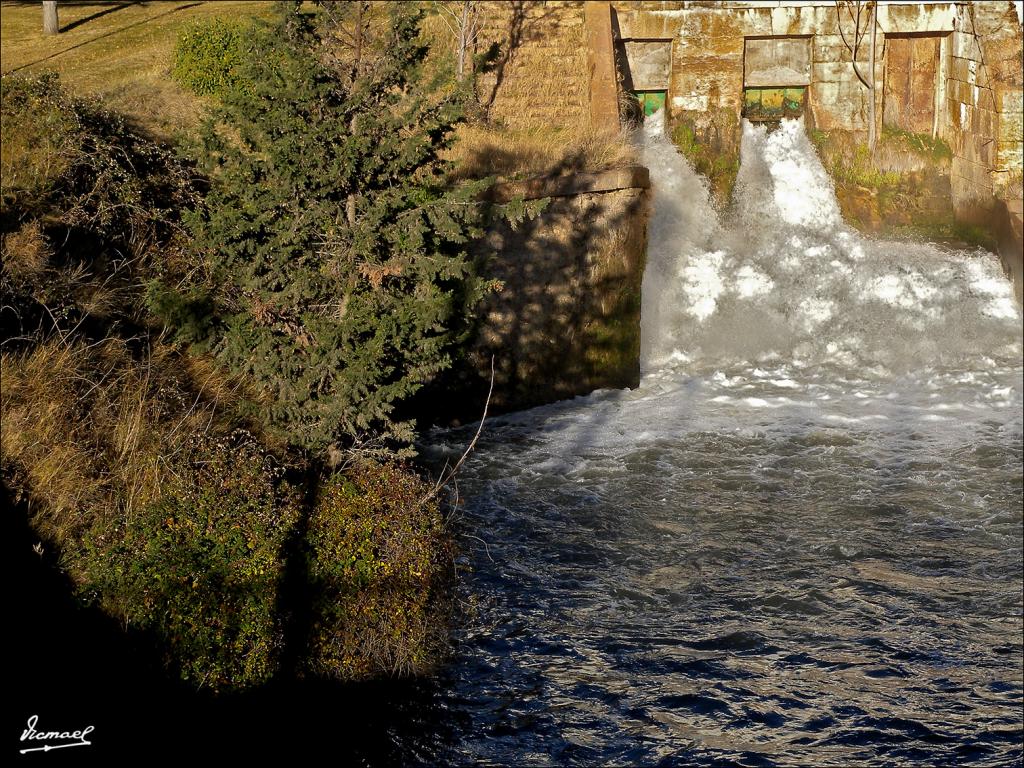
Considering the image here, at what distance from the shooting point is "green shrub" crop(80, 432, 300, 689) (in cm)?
750

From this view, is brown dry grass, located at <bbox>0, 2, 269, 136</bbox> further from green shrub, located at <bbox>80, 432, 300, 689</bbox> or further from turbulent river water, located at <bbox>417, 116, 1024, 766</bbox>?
green shrub, located at <bbox>80, 432, 300, 689</bbox>

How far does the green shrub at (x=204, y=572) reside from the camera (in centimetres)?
750

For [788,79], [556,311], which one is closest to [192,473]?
[556,311]

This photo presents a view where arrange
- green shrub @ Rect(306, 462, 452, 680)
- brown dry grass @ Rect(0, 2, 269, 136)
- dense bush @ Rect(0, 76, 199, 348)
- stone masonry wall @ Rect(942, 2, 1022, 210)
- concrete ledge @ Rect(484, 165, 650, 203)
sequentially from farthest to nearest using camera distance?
stone masonry wall @ Rect(942, 2, 1022, 210), brown dry grass @ Rect(0, 2, 269, 136), concrete ledge @ Rect(484, 165, 650, 203), dense bush @ Rect(0, 76, 199, 348), green shrub @ Rect(306, 462, 452, 680)

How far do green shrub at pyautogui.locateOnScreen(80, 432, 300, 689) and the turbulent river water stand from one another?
1392 mm

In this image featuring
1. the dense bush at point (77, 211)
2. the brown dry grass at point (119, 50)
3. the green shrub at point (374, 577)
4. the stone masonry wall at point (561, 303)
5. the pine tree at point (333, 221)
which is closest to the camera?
the green shrub at point (374, 577)

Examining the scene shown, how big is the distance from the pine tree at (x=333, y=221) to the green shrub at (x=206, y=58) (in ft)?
23.0

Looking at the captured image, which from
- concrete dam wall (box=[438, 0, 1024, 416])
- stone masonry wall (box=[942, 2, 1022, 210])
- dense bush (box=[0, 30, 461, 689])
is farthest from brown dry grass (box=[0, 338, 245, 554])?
stone masonry wall (box=[942, 2, 1022, 210])

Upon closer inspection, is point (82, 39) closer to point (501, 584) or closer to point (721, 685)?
point (501, 584)

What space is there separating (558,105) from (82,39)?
8.36 m

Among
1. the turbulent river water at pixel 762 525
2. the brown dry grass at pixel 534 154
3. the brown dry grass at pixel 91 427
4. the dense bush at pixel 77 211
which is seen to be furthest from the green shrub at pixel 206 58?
the brown dry grass at pixel 91 427

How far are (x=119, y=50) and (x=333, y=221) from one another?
37.9 ft

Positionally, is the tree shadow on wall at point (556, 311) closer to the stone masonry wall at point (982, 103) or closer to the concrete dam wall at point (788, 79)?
the concrete dam wall at point (788, 79)

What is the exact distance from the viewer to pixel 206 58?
623 inches
